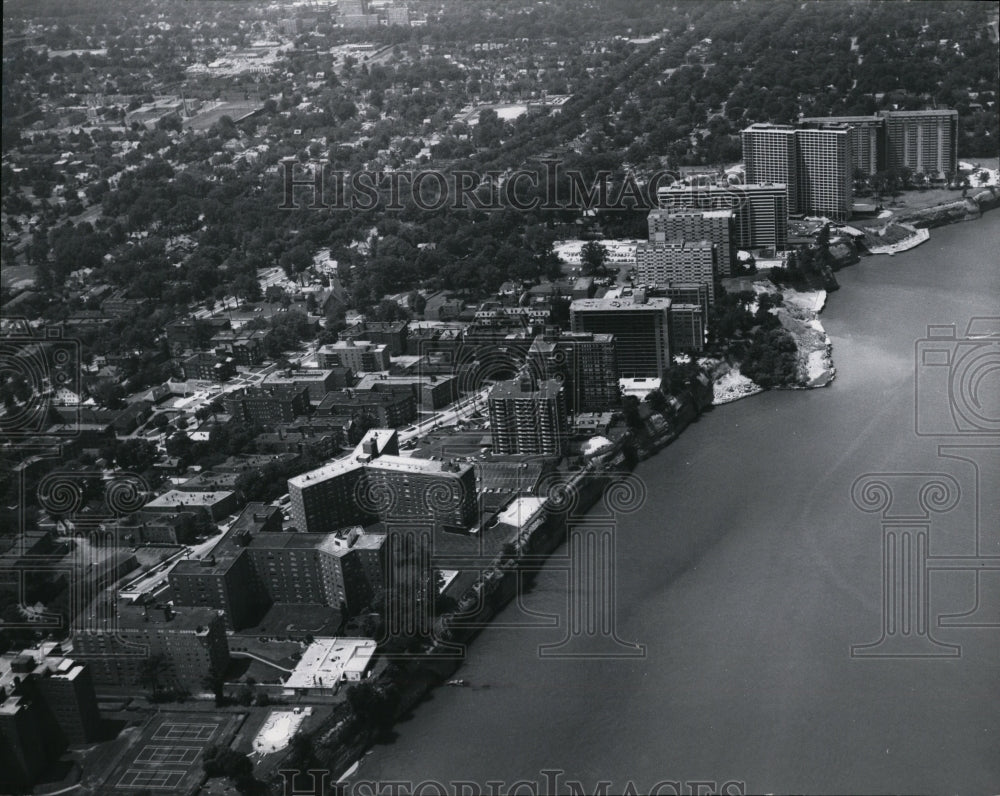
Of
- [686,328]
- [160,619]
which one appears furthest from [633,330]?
[160,619]

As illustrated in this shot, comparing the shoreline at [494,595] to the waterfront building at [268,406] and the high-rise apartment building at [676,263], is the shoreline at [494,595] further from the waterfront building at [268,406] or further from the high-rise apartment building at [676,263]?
the waterfront building at [268,406]

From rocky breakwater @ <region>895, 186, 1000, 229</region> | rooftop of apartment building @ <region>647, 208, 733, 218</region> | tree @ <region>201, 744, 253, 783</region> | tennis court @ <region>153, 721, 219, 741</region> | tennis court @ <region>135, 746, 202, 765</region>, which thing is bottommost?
tennis court @ <region>135, 746, 202, 765</region>

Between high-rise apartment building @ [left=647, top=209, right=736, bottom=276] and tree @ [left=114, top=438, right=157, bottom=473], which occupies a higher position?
high-rise apartment building @ [left=647, top=209, right=736, bottom=276]

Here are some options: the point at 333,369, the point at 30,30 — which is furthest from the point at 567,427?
the point at 30,30

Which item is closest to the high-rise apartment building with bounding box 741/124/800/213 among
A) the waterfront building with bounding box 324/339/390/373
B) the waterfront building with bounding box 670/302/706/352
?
the waterfront building with bounding box 670/302/706/352

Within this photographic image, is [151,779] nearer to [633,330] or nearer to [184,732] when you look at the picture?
[184,732]

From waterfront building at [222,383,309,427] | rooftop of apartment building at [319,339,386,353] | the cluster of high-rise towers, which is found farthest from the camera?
the cluster of high-rise towers

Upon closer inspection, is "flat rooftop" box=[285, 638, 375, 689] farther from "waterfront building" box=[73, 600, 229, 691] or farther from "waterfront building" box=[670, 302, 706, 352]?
"waterfront building" box=[670, 302, 706, 352]

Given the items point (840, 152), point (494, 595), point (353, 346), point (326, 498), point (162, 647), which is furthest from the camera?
point (840, 152)
